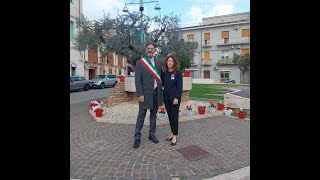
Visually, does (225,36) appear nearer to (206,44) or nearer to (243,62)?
(206,44)

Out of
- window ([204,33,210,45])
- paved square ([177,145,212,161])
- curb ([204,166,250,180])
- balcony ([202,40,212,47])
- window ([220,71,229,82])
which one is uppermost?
window ([204,33,210,45])

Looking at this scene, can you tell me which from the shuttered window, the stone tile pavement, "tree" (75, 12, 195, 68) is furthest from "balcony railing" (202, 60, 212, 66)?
the stone tile pavement

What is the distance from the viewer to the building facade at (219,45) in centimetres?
3581

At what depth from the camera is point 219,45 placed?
37375 millimetres

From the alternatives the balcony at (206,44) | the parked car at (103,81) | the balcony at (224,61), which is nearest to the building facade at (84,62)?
the parked car at (103,81)

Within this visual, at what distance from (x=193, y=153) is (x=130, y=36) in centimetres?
666

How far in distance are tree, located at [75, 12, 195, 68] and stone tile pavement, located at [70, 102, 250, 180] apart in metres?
4.26

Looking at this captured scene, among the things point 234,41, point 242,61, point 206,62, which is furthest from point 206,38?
point 242,61

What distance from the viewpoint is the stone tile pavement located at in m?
2.96

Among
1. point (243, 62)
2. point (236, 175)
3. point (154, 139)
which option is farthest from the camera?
point (243, 62)

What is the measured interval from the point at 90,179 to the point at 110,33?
7558 mm

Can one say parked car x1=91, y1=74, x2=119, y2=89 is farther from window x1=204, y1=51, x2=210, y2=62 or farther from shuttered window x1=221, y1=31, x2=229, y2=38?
shuttered window x1=221, y1=31, x2=229, y2=38
